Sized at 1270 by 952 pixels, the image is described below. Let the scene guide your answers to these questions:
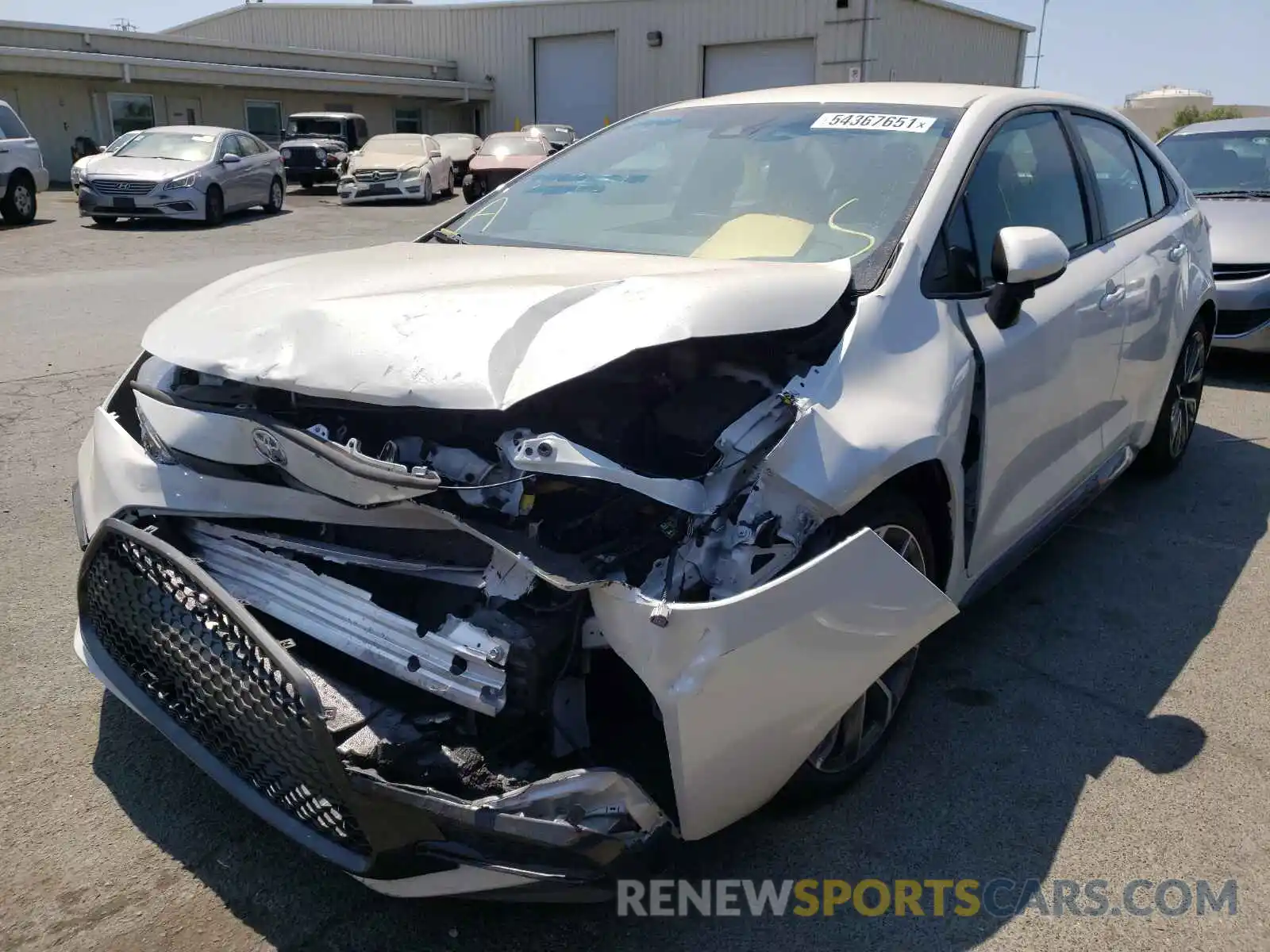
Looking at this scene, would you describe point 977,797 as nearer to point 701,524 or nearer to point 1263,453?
point 701,524

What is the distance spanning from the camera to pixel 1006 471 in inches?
122

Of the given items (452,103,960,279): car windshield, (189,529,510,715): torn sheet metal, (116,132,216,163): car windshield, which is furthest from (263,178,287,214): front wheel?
(189,529,510,715): torn sheet metal

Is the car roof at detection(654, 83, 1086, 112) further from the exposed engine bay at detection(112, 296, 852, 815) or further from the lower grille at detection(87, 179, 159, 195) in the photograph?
the lower grille at detection(87, 179, 159, 195)

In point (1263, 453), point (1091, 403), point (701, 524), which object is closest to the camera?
point (701, 524)

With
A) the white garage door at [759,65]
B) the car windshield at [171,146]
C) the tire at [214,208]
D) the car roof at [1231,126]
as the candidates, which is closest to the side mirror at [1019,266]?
the car roof at [1231,126]

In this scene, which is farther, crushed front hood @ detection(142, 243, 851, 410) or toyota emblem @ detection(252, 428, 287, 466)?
toyota emblem @ detection(252, 428, 287, 466)

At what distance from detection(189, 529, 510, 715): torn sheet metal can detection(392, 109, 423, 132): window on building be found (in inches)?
1404

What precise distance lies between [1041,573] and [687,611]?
2.67 metres

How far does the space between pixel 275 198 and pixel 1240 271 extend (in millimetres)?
17601

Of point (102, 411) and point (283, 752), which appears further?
point (102, 411)

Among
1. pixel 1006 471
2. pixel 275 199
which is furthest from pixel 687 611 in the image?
pixel 275 199

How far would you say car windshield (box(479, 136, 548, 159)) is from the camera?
2269cm

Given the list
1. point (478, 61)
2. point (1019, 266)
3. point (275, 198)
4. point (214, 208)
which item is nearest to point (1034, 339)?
point (1019, 266)

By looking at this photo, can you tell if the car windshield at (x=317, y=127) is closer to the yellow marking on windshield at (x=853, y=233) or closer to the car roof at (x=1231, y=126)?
the car roof at (x=1231, y=126)
